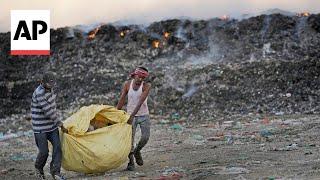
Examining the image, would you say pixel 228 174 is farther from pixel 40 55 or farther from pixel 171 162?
pixel 40 55

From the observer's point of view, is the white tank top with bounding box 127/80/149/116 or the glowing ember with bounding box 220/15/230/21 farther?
the glowing ember with bounding box 220/15/230/21

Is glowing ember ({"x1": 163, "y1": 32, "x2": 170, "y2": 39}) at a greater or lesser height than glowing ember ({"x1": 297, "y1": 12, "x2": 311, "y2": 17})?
lesser

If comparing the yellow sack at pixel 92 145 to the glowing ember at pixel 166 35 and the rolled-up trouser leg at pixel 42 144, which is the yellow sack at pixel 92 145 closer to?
the rolled-up trouser leg at pixel 42 144

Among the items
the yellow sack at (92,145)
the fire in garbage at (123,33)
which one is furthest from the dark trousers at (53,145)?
the fire in garbage at (123,33)

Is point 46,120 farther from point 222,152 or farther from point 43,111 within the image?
point 222,152

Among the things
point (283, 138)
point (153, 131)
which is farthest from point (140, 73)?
point (153, 131)

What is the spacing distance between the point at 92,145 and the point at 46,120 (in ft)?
1.89

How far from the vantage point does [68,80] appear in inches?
809

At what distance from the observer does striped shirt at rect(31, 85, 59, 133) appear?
6.82 meters

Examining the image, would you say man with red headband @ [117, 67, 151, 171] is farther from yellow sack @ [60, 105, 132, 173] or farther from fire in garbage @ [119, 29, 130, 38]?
fire in garbage @ [119, 29, 130, 38]

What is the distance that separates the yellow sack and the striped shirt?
0.25m

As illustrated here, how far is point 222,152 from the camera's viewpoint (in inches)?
347

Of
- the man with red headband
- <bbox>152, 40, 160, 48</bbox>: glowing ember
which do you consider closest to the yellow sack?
the man with red headband

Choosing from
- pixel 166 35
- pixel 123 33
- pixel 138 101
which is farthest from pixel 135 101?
pixel 123 33
